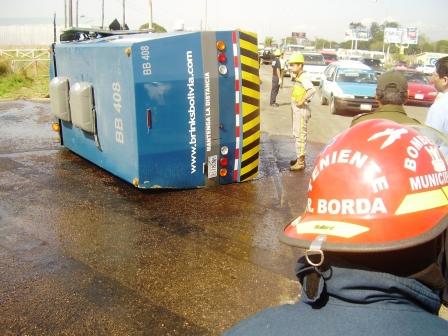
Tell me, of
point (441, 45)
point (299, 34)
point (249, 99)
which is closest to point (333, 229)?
point (249, 99)

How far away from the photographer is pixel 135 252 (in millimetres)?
4465

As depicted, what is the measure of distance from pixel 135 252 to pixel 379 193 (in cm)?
357

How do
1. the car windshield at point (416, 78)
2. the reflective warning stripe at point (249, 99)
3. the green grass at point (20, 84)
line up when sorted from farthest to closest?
the car windshield at point (416, 78) → the green grass at point (20, 84) → the reflective warning stripe at point (249, 99)

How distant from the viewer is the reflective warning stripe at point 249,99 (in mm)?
6109

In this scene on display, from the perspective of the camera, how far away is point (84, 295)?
3.64 meters

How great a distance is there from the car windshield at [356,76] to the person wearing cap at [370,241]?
15068 mm

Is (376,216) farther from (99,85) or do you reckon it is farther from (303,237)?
(99,85)

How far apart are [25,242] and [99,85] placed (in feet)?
8.16

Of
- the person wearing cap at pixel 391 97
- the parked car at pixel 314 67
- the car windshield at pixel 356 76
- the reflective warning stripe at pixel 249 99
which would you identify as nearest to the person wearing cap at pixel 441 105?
the person wearing cap at pixel 391 97

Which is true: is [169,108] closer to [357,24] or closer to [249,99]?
[249,99]

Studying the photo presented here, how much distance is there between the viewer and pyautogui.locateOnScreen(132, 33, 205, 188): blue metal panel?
541cm

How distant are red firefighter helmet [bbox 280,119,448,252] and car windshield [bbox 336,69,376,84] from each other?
15.1m

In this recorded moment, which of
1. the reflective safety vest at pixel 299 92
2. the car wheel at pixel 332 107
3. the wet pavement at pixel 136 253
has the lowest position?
the car wheel at pixel 332 107

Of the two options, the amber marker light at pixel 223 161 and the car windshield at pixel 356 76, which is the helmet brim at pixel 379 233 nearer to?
the amber marker light at pixel 223 161
